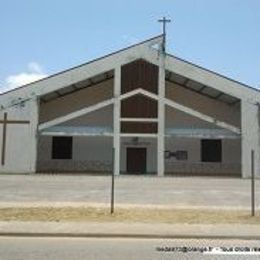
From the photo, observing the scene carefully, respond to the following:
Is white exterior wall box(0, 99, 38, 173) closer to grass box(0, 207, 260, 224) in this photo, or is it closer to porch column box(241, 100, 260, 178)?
porch column box(241, 100, 260, 178)

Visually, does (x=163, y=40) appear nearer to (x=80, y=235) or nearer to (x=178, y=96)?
(x=178, y=96)

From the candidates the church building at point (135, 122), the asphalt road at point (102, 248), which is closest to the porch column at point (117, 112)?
the church building at point (135, 122)

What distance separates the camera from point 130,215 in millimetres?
17656

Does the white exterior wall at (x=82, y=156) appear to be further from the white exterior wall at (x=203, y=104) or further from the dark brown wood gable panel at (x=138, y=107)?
the white exterior wall at (x=203, y=104)

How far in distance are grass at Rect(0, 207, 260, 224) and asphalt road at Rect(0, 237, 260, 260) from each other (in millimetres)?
3058

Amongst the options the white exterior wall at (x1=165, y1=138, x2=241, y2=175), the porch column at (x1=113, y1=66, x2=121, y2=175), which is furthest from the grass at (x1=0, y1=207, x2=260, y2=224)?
the white exterior wall at (x1=165, y1=138, x2=241, y2=175)

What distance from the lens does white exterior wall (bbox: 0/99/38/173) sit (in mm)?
43594

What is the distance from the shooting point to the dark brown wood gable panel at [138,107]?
4447 cm

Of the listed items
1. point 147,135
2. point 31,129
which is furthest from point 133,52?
point 31,129

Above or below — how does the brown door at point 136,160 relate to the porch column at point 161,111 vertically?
below

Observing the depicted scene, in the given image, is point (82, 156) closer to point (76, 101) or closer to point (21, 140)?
point (76, 101)

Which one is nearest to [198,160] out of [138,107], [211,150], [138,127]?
[211,150]

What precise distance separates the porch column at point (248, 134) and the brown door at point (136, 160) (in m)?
8.28

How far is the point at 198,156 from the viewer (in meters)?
48.4
